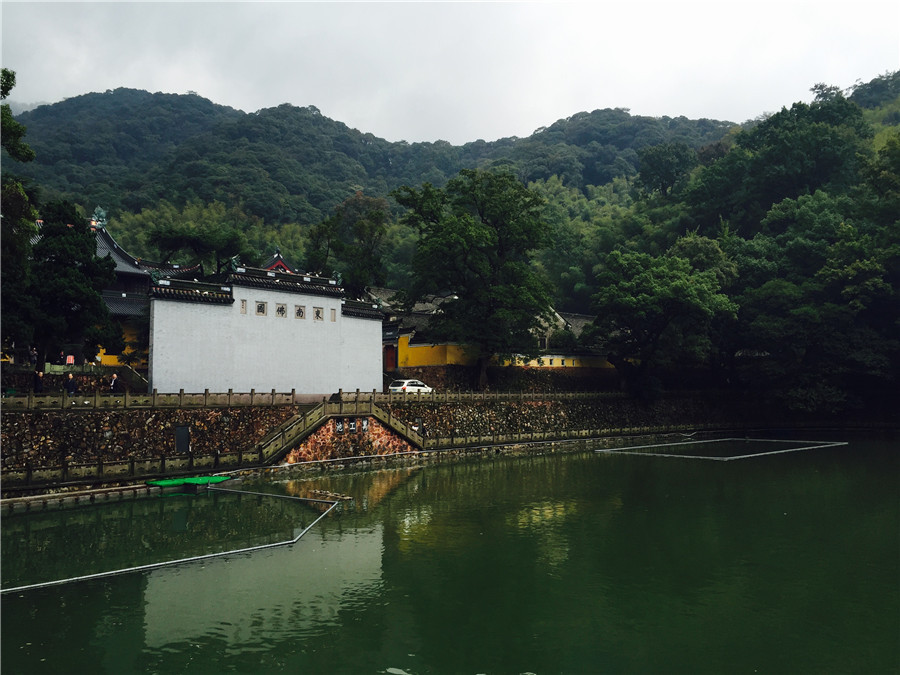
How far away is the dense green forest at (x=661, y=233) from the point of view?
4112 centimetres

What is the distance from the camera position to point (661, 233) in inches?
2430

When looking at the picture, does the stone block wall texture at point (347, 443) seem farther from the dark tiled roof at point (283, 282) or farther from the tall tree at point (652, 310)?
the tall tree at point (652, 310)

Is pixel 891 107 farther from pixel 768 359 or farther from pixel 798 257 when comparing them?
pixel 768 359

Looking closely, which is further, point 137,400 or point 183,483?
point 137,400

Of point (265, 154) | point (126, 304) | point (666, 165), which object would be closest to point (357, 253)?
point (126, 304)

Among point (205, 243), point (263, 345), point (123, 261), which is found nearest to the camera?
point (263, 345)

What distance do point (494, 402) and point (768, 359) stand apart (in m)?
20.7

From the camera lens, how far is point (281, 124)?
411 feet

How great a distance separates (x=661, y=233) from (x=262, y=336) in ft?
141

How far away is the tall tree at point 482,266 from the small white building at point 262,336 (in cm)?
451

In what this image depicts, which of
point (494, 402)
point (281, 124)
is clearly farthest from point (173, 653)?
point (281, 124)

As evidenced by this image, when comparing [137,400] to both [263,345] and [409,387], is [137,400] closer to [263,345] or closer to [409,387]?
[263,345]

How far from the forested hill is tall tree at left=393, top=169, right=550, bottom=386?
53.4 m

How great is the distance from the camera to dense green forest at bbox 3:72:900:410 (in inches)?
1619
